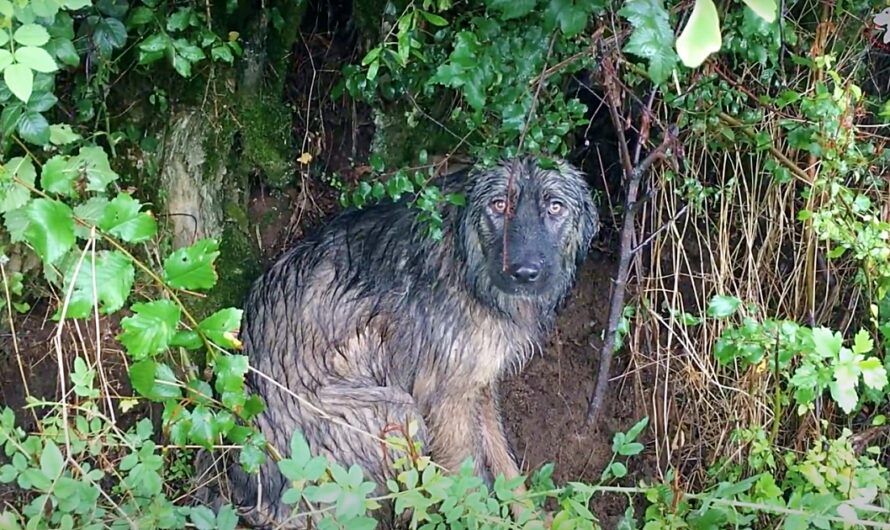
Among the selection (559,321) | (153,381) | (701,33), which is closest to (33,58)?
(153,381)

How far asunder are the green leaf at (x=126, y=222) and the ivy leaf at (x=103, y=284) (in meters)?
0.07

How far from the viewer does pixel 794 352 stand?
10.4 feet

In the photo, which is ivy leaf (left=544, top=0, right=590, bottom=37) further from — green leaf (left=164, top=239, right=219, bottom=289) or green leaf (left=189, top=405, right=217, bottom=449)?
green leaf (left=189, top=405, right=217, bottom=449)

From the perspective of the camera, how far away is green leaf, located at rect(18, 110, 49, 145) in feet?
8.52

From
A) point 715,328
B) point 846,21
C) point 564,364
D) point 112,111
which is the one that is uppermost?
point 846,21

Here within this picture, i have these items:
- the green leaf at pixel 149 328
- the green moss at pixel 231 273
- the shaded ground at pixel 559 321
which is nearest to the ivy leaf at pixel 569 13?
the green leaf at pixel 149 328

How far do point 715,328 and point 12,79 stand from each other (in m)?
2.85

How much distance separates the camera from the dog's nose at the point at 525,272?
316 cm

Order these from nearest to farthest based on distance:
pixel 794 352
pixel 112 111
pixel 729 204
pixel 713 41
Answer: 1. pixel 713 41
2. pixel 794 352
3. pixel 112 111
4. pixel 729 204

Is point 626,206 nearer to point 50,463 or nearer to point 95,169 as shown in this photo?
point 95,169

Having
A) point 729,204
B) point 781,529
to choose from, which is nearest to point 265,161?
point 729,204

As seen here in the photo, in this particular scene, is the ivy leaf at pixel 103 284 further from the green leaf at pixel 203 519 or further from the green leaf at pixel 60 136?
the green leaf at pixel 60 136

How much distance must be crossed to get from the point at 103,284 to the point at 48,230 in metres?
0.17

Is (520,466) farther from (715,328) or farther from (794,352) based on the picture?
(794,352)
